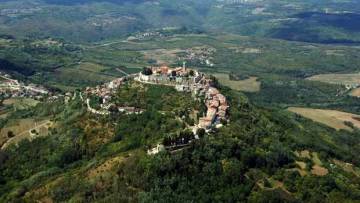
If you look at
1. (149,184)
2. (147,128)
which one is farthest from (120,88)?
(149,184)

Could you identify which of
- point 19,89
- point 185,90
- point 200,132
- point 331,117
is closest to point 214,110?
point 200,132

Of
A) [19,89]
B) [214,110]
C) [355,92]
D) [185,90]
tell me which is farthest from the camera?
[355,92]

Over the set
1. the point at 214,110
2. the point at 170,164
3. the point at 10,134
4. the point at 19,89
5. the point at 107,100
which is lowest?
the point at 19,89

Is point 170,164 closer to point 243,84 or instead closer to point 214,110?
point 214,110

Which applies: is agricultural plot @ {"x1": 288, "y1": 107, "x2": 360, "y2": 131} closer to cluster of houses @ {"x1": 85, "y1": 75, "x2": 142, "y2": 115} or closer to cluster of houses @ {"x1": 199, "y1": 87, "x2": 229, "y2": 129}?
cluster of houses @ {"x1": 199, "y1": 87, "x2": 229, "y2": 129}

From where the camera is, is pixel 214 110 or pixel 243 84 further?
pixel 243 84

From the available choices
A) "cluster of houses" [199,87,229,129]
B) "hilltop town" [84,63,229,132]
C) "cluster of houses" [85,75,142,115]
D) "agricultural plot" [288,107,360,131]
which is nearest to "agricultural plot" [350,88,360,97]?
"agricultural plot" [288,107,360,131]

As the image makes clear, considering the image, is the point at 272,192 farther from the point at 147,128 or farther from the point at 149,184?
the point at 147,128

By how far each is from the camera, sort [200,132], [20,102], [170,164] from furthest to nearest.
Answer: [20,102], [200,132], [170,164]
